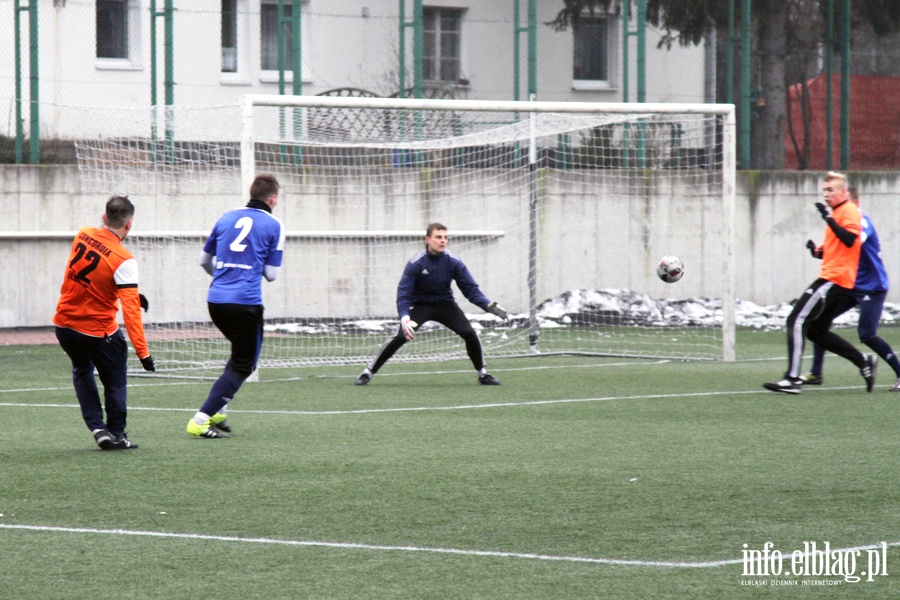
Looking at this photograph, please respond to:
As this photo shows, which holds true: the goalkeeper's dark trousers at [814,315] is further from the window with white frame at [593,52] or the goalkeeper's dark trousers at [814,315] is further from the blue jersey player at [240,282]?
the window with white frame at [593,52]

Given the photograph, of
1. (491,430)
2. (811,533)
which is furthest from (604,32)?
(811,533)

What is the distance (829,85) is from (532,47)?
18.0ft

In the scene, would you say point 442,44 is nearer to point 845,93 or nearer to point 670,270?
point 845,93

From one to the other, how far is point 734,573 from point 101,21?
16606 millimetres

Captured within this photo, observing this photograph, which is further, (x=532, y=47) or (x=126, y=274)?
(x=532, y=47)

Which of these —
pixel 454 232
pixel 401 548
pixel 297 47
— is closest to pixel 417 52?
pixel 297 47

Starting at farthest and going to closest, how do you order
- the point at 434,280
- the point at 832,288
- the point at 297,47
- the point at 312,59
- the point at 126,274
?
the point at 312,59 → the point at 297,47 → the point at 434,280 → the point at 832,288 → the point at 126,274

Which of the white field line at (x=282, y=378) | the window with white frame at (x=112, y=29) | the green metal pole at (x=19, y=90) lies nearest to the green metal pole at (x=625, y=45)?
the white field line at (x=282, y=378)

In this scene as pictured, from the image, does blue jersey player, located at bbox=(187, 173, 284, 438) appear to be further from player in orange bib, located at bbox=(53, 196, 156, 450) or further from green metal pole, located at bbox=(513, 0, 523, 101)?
green metal pole, located at bbox=(513, 0, 523, 101)

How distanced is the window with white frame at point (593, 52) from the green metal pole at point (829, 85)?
12.6 feet

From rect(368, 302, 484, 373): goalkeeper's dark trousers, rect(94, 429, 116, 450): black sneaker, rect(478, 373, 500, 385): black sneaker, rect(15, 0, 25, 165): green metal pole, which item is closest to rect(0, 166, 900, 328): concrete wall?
rect(15, 0, 25, 165): green metal pole

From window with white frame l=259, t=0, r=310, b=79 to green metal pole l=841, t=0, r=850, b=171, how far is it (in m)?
8.99

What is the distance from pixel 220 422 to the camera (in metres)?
8.80

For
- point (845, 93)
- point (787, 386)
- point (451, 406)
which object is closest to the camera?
point (451, 406)
